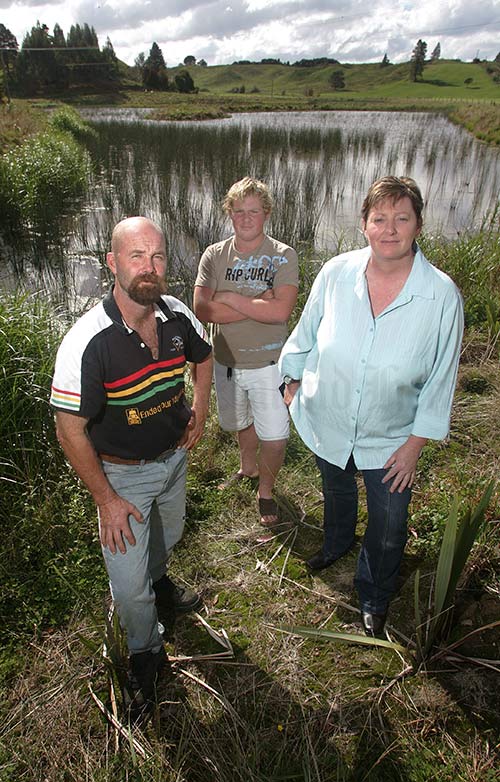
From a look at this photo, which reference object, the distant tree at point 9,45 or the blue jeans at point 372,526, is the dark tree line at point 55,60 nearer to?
the distant tree at point 9,45

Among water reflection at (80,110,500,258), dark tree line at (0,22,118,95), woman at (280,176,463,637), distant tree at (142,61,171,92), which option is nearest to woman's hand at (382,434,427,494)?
woman at (280,176,463,637)

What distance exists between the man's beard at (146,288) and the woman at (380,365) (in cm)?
70

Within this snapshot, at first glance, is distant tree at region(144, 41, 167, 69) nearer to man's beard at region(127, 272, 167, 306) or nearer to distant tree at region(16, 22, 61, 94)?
distant tree at region(16, 22, 61, 94)

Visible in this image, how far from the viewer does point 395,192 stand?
1.68m

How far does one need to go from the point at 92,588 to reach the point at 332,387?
1.53 meters

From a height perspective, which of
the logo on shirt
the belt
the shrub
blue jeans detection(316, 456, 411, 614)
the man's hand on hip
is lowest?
blue jeans detection(316, 456, 411, 614)

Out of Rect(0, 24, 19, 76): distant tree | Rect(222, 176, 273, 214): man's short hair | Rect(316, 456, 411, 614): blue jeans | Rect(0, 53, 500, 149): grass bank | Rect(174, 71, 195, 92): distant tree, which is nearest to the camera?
Rect(316, 456, 411, 614): blue jeans

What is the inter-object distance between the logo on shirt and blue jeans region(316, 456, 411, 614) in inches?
36.8

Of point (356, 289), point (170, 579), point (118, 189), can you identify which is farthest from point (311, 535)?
point (118, 189)

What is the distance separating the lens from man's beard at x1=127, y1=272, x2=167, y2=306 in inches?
64.6

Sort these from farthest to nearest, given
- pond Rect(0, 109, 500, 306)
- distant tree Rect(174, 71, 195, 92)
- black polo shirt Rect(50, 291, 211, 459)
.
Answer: distant tree Rect(174, 71, 195, 92)
pond Rect(0, 109, 500, 306)
black polo shirt Rect(50, 291, 211, 459)

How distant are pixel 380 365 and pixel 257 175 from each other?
10.9 m

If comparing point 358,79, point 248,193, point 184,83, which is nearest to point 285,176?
point 248,193

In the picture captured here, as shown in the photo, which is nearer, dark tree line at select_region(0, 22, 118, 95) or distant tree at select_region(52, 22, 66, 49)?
dark tree line at select_region(0, 22, 118, 95)
